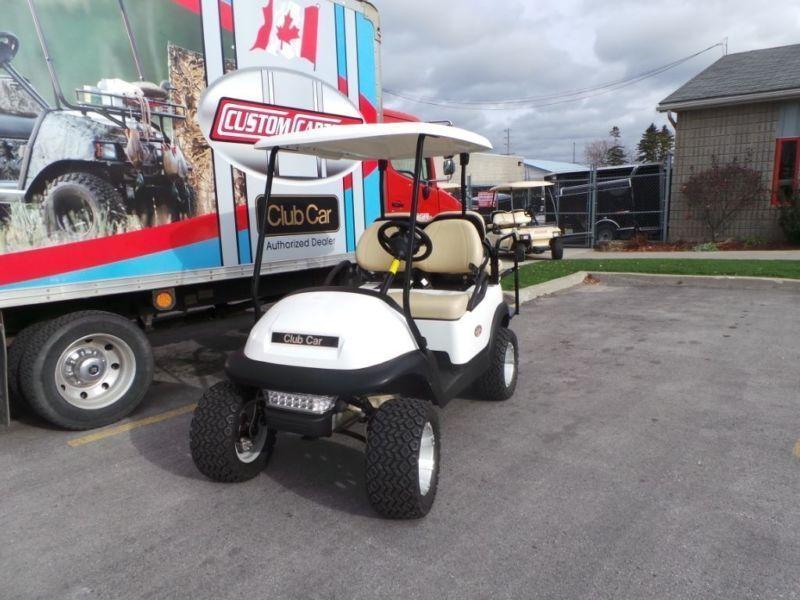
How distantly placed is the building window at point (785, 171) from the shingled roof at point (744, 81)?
3.62ft

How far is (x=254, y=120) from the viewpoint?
494 cm

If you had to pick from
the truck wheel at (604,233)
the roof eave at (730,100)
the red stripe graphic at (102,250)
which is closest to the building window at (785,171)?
the roof eave at (730,100)

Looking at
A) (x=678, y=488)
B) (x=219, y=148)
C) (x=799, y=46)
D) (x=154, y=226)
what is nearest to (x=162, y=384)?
(x=154, y=226)

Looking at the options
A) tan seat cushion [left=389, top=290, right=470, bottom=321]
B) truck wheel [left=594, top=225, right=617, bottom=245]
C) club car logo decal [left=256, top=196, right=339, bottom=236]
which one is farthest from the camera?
truck wheel [left=594, top=225, right=617, bottom=245]

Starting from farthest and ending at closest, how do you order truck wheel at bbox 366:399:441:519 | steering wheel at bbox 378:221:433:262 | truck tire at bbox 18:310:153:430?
truck tire at bbox 18:310:153:430, steering wheel at bbox 378:221:433:262, truck wheel at bbox 366:399:441:519

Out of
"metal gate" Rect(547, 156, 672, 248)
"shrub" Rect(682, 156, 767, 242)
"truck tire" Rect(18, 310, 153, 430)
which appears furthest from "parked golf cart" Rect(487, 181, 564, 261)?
"truck tire" Rect(18, 310, 153, 430)

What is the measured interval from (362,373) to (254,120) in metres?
3.00

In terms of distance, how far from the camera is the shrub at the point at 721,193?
13.7 m

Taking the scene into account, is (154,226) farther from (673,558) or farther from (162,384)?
(673,558)

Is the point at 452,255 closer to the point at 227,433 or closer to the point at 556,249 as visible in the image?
the point at 227,433

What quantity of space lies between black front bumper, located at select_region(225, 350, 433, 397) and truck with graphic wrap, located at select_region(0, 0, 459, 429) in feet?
5.27

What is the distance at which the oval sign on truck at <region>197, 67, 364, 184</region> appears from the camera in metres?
4.67

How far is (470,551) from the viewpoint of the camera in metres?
2.70

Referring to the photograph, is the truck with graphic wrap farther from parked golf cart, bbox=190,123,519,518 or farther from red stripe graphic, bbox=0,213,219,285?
parked golf cart, bbox=190,123,519,518
